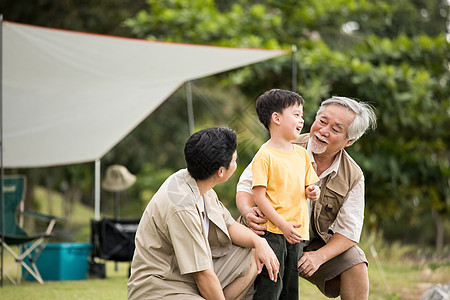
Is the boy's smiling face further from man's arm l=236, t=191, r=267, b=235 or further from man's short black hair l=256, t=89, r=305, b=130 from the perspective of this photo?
man's arm l=236, t=191, r=267, b=235

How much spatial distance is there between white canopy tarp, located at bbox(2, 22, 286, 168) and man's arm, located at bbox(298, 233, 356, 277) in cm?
241

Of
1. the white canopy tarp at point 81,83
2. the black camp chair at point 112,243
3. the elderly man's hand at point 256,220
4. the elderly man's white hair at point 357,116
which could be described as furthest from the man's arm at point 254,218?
the black camp chair at point 112,243

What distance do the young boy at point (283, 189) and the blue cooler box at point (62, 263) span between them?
3.25 meters

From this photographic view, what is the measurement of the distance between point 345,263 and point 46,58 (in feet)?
9.80

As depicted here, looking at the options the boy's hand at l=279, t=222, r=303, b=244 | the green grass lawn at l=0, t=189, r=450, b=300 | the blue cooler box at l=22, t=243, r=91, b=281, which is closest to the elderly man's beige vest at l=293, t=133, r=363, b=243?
the boy's hand at l=279, t=222, r=303, b=244

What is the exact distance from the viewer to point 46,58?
4902 millimetres

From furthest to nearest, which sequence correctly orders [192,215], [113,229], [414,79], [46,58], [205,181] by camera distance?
[414,79] → [113,229] → [46,58] → [205,181] → [192,215]

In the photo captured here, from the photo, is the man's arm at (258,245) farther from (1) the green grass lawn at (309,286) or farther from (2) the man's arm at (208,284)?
(1) the green grass lawn at (309,286)

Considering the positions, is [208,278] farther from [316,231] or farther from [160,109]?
[160,109]

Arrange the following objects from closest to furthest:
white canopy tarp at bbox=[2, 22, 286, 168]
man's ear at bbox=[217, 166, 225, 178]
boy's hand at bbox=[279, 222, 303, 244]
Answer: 1. man's ear at bbox=[217, 166, 225, 178]
2. boy's hand at bbox=[279, 222, 303, 244]
3. white canopy tarp at bbox=[2, 22, 286, 168]

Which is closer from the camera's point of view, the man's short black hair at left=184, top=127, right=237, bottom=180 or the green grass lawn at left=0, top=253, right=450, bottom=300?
the man's short black hair at left=184, top=127, right=237, bottom=180

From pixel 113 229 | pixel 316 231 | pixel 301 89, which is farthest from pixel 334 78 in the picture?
pixel 316 231

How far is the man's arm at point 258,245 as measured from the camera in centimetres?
234

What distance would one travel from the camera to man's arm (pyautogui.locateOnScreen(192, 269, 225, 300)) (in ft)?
7.11
